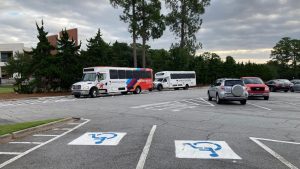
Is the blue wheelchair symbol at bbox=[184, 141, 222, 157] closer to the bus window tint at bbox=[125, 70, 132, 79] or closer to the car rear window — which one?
the car rear window

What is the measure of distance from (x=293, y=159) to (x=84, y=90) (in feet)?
84.0

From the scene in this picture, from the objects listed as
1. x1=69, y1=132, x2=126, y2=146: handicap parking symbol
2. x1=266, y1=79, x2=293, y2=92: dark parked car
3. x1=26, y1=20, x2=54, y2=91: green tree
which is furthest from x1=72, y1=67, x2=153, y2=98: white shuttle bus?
x1=69, y1=132, x2=126, y2=146: handicap parking symbol

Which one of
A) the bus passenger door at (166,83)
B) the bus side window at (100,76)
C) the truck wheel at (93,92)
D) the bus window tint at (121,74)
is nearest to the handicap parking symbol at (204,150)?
the truck wheel at (93,92)

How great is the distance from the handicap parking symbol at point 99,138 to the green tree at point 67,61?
1063 inches

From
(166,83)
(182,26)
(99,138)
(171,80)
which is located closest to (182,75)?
(171,80)

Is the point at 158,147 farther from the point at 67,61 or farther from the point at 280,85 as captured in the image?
the point at 280,85

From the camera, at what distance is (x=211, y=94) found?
24812mm

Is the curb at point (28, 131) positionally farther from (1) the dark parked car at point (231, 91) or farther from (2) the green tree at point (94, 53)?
(2) the green tree at point (94, 53)

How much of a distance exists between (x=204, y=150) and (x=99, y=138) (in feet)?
10.3

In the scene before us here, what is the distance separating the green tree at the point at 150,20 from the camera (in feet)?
160

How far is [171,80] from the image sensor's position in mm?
48469

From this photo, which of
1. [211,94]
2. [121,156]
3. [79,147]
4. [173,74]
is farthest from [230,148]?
[173,74]

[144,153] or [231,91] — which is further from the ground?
[231,91]

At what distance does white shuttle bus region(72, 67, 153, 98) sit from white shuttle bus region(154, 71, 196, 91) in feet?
22.9
